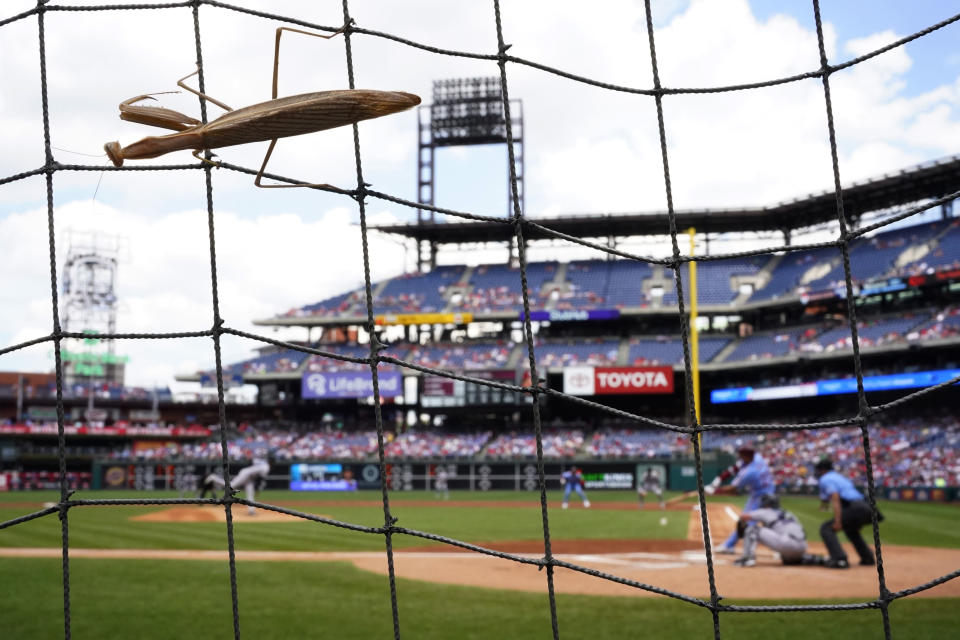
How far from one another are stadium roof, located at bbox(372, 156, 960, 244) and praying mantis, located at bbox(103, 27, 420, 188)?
91.9 ft

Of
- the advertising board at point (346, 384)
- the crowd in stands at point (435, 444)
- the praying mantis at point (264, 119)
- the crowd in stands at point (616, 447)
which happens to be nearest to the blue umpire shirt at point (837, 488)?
the praying mantis at point (264, 119)

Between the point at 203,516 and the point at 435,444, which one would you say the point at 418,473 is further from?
the point at 203,516

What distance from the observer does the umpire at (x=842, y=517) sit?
356 inches

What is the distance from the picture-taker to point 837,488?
9234 mm

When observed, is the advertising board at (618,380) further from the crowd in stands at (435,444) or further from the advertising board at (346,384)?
the advertising board at (346,384)

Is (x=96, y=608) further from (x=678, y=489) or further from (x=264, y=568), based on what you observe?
(x=678, y=489)

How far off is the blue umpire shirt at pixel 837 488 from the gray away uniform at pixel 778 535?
0.48 metres

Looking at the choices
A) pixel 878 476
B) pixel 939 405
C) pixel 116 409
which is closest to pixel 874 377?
pixel 939 405

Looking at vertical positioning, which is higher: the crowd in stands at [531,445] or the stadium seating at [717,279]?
the stadium seating at [717,279]

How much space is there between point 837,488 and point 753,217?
30.9m

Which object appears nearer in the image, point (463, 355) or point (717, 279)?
point (717, 279)

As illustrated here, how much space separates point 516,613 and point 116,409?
4386 centimetres

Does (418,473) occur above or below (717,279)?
below

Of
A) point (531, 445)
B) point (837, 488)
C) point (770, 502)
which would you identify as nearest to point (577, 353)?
point (531, 445)
